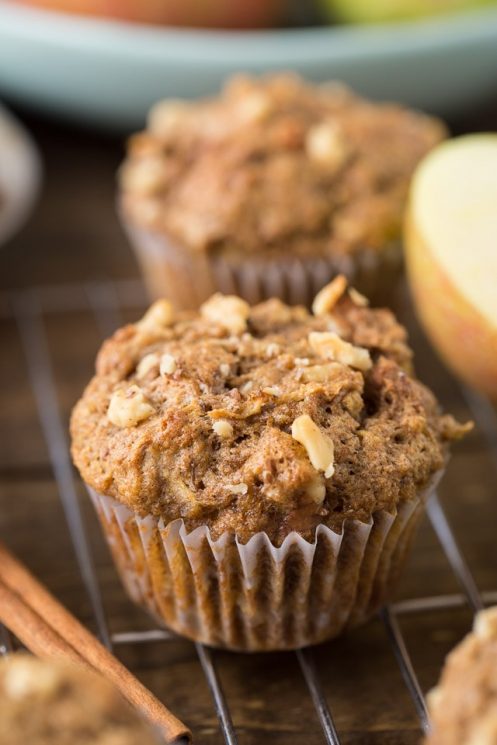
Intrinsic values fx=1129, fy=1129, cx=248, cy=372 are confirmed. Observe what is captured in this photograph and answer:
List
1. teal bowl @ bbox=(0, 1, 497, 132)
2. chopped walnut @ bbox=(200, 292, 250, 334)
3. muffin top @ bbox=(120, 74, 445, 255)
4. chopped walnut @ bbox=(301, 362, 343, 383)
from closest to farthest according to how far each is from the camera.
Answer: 1. chopped walnut @ bbox=(301, 362, 343, 383)
2. chopped walnut @ bbox=(200, 292, 250, 334)
3. muffin top @ bbox=(120, 74, 445, 255)
4. teal bowl @ bbox=(0, 1, 497, 132)

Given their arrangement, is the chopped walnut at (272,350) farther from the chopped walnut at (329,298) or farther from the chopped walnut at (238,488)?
the chopped walnut at (238,488)

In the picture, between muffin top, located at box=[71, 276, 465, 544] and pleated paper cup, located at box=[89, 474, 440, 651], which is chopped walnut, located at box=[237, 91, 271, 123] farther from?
pleated paper cup, located at box=[89, 474, 440, 651]

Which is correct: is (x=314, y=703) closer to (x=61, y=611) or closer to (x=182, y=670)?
(x=182, y=670)

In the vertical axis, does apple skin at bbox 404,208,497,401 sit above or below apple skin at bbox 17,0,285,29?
below

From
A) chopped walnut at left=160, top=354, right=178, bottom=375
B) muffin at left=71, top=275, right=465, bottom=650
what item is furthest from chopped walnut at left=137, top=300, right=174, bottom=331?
chopped walnut at left=160, top=354, right=178, bottom=375

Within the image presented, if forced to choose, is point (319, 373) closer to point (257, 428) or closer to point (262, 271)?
point (257, 428)

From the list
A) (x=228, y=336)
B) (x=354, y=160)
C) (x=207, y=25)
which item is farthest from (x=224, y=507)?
(x=207, y=25)

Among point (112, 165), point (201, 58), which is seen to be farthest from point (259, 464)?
point (112, 165)
